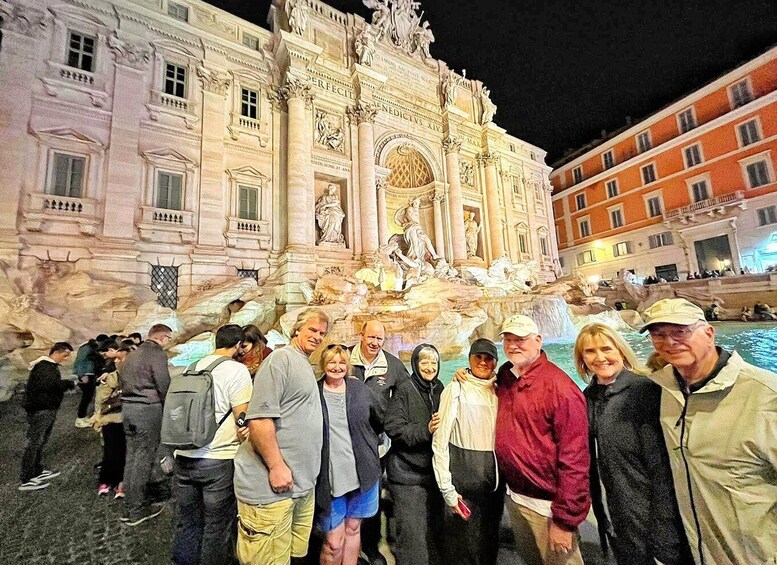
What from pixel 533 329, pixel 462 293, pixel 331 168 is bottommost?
pixel 533 329

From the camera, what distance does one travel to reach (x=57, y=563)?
2.01 m

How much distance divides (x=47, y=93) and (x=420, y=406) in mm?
13470

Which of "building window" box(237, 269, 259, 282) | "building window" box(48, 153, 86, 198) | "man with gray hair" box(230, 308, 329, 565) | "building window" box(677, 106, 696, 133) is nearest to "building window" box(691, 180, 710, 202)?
"building window" box(677, 106, 696, 133)

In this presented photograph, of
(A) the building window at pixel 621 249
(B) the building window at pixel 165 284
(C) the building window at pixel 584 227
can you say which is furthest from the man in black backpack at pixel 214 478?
(C) the building window at pixel 584 227

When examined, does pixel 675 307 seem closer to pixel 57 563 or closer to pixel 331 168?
pixel 57 563

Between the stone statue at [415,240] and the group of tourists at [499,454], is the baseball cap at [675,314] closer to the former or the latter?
the group of tourists at [499,454]

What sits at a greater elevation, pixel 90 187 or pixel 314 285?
pixel 90 187

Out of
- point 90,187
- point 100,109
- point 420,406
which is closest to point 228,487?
point 420,406

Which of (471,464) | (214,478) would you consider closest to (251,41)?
(214,478)

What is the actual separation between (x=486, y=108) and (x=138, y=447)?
20816mm

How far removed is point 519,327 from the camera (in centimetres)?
162

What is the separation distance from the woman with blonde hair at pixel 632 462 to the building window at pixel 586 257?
26937 millimetres

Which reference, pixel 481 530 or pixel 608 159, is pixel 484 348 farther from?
pixel 608 159

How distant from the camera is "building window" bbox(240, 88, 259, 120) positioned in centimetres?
1208
